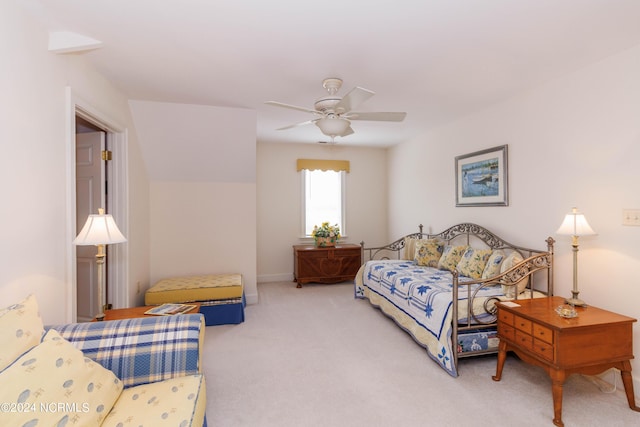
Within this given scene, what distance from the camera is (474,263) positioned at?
3316mm

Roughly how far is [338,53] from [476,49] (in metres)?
0.99

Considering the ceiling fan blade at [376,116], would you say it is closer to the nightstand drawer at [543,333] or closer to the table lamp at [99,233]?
the nightstand drawer at [543,333]

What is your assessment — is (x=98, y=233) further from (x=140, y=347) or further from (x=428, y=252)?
(x=428, y=252)

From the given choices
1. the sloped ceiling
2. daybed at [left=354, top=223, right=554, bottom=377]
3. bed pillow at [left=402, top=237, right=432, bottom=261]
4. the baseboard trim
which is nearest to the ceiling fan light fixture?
the sloped ceiling

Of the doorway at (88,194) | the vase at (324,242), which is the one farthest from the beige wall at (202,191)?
the vase at (324,242)

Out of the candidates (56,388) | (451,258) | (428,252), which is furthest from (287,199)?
(56,388)

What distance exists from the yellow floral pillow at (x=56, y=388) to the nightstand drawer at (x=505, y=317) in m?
2.51

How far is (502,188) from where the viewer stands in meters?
3.39

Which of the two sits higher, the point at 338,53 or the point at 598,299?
the point at 338,53

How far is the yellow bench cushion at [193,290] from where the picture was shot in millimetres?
3443

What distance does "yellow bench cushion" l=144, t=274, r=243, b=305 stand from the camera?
136 inches

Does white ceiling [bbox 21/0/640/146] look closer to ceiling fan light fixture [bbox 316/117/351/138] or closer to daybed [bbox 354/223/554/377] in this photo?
ceiling fan light fixture [bbox 316/117/351/138]

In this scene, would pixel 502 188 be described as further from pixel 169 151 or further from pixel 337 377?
pixel 169 151

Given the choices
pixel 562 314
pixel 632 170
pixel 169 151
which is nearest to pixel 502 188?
pixel 632 170
